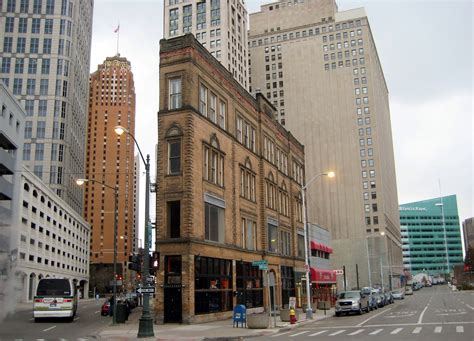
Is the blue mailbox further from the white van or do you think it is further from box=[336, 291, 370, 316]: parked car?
box=[336, 291, 370, 316]: parked car

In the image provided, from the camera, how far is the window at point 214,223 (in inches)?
1334

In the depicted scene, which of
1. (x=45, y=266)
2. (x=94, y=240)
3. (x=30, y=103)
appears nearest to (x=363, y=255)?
(x=45, y=266)

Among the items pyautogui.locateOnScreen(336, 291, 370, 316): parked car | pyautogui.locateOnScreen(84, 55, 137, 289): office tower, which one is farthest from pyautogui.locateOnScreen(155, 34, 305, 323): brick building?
pyautogui.locateOnScreen(84, 55, 137, 289): office tower

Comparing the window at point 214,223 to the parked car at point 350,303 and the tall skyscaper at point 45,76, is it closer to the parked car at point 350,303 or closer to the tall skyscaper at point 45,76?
the parked car at point 350,303

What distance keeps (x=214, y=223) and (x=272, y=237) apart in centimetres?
1244

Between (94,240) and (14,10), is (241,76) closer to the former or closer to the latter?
(14,10)

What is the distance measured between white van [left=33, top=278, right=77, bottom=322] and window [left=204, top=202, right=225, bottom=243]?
9118 mm

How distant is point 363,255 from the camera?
12531 centimetres

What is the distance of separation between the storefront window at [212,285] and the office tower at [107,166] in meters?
128

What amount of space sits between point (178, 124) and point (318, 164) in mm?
107093

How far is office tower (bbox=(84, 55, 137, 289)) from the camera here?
172m

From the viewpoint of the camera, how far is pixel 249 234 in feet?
134

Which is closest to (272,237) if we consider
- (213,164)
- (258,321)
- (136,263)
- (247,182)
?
(247,182)

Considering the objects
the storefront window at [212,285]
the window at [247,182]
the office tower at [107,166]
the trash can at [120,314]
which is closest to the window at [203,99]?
the window at [247,182]
